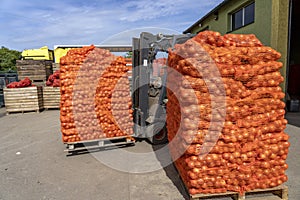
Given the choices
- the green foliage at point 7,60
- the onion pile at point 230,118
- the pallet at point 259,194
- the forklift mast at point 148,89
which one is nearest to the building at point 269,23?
the forklift mast at point 148,89

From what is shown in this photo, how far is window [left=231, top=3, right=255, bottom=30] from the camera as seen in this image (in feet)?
31.4

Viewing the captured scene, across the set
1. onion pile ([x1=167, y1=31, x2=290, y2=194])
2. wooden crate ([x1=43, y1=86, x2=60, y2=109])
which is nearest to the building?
onion pile ([x1=167, y1=31, x2=290, y2=194])

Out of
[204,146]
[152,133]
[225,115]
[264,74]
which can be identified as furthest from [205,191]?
[152,133]

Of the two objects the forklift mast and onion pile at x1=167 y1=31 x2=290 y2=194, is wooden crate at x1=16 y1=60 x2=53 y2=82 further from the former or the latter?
onion pile at x1=167 y1=31 x2=290 y2=194

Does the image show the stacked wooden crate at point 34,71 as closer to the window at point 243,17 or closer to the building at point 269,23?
the building at point 269,23

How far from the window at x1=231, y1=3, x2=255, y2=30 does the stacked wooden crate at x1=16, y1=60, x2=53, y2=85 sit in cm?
1072

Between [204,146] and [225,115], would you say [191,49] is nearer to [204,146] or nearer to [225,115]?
[225,115]

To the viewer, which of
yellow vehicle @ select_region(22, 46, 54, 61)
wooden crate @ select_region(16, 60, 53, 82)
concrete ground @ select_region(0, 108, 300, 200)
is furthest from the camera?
yellow vehicle @ select_region(22, 46, 54, 61)

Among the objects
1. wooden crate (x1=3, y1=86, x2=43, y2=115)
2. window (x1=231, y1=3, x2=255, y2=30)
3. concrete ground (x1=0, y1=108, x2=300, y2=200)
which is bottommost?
concrete ground (x1=0, y1=108, x2=300, y2=200)

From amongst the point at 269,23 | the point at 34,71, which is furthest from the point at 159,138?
the point at 34,71

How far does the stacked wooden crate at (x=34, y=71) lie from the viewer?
1252 cm

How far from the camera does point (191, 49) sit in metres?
2.85

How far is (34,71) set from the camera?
12656 mm

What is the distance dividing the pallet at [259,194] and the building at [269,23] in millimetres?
6155
